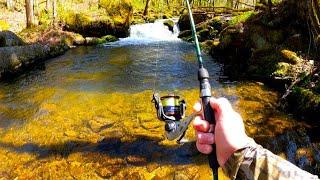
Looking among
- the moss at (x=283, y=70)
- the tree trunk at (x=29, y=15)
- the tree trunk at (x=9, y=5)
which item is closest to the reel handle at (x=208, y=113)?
the moss at (x=283, y=70)

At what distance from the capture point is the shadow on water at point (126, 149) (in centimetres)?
782

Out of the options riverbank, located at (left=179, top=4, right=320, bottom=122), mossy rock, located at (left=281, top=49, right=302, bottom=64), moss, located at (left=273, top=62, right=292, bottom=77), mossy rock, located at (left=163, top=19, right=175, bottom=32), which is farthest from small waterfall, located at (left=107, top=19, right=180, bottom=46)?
moss, located at (left=273, top=62, right=292, bottom=77)

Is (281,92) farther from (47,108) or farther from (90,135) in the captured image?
(47,108)

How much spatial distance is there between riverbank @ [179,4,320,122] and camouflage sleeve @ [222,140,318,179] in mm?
8079

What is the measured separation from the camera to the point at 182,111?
378cm

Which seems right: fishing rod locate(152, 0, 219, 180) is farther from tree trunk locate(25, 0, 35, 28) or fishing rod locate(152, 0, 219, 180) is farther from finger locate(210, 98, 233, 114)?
tree trunk locate(25, 0, 35, 28)

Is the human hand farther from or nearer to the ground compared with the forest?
farther from the ground

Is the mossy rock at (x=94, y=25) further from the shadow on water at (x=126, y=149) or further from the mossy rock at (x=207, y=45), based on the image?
the shadow on water at (x=126, y=149)

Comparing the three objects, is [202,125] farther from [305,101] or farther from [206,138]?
[305,101]

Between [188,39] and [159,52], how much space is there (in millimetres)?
Answer: 6575

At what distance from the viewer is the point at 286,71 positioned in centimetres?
1258

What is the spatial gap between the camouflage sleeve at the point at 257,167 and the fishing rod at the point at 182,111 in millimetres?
113

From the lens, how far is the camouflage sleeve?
1.88m

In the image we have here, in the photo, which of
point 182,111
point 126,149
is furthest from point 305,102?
point 182,111
